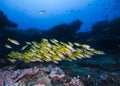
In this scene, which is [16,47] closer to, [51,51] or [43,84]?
[51,51]

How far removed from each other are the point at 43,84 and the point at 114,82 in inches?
120

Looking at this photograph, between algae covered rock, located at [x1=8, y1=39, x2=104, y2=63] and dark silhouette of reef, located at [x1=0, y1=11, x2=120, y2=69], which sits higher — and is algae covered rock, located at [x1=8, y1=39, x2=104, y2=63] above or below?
below

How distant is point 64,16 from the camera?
135 m

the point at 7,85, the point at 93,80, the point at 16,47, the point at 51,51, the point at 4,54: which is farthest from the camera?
the point at 16,47

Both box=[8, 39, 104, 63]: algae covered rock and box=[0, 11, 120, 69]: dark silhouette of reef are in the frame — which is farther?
box=[0, 11, 120, 69]: dark silhouette of reef

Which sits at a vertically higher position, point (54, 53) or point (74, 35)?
point (74, 35)

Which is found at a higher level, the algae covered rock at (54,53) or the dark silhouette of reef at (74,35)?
the dark silhouette of reef at (74,35)

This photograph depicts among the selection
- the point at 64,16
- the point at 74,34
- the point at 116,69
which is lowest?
the point at 116,69

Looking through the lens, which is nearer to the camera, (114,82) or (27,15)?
(114,82)

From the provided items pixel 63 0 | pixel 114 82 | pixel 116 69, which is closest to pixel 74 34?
pixel 116 69

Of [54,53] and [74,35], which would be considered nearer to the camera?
[54,53]

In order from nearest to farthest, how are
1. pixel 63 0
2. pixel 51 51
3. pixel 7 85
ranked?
pixel 7 85 < pixel 51 51 < pixel 63 0

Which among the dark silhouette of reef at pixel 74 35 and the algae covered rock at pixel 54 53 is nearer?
the algae covered rock at pixel 54 53

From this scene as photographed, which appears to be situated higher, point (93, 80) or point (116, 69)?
point (116, 69)
